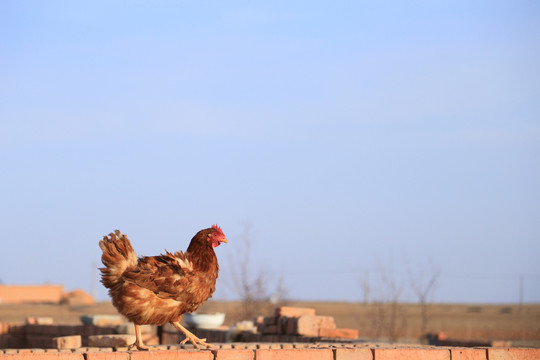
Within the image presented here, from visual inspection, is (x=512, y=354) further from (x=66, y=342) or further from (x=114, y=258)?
(x=66, y=342)

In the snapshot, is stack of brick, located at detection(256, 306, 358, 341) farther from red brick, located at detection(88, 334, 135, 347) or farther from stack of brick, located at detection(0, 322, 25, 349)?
stack of brick, located at detection(0, 322, 25, 349)

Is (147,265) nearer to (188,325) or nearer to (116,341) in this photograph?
(116,341)

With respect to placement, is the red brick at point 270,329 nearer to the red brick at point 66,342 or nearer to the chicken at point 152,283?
the red brick at point 66,342

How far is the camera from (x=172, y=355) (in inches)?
263

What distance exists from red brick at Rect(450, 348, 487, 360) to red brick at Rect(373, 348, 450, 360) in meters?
0.07

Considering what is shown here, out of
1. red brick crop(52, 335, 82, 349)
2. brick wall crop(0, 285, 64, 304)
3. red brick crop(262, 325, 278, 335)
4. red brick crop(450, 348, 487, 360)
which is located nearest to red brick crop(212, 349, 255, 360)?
red brick crop(450, 348, 487, 360)

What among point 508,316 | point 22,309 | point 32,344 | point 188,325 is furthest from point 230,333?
point 508,316

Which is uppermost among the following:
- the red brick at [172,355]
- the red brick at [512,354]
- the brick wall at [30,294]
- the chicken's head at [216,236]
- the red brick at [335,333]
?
the chicken's head at [216,236]

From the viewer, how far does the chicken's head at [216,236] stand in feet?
26.6

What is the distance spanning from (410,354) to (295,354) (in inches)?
40.8

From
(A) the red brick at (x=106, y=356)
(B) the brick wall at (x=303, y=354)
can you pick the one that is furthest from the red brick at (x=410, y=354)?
(A) the red brick at (x=106, y=356)

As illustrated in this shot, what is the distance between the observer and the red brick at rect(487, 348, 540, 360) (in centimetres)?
752

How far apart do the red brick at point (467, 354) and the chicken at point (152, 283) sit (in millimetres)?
2288

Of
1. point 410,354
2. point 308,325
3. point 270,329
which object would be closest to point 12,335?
point 270,329
